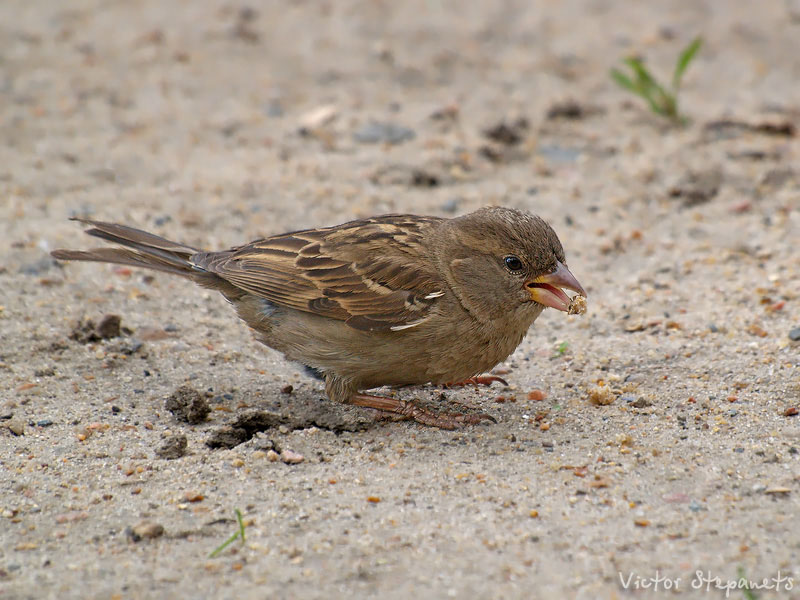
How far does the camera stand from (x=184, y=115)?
8.67 m

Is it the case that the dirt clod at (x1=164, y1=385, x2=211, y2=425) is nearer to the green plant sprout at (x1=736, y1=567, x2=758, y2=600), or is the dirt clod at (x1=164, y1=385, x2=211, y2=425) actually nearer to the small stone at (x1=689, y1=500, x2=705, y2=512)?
the small stone at (x1=689, y1=500, x2=705, y2=512)

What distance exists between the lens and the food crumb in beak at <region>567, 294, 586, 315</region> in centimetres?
488

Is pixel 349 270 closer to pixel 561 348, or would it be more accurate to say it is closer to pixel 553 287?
pixel 553 287

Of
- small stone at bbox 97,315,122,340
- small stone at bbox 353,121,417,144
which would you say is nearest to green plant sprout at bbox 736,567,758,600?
small stone at bbox 97,315,122,340

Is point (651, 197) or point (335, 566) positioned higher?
point (651, 197)

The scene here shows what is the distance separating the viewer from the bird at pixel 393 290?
4.83 m

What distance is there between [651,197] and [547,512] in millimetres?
3999

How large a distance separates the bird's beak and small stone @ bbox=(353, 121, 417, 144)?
360cm

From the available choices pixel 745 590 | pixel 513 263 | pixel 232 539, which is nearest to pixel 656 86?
pixel 513 263

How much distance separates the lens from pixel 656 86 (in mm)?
8102

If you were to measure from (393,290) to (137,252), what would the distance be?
1479 mm

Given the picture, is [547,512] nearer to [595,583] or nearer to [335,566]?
[595,583]

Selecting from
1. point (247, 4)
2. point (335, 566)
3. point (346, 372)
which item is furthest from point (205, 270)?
point (247, 4)

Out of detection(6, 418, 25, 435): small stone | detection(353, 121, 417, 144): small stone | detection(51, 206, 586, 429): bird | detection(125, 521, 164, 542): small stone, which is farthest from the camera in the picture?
detection(353, 121, 417, 144): small stone
